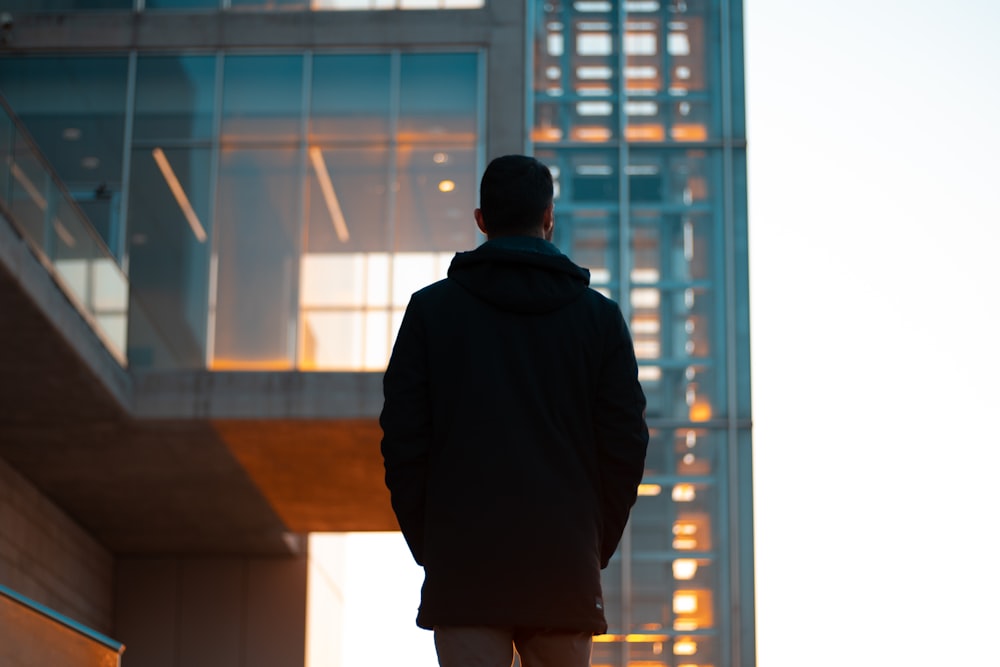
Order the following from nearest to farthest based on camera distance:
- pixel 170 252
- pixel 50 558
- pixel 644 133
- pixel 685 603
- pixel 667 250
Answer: pixel 170 252
pixel 685 603
pixel 50 558
pixel 667 250
pixel 644 133

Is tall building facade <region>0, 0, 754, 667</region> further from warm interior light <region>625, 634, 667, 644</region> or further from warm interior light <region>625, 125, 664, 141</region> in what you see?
warm interior light <region>625, 125, 664, 141</region>

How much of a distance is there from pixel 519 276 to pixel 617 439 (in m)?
0.40

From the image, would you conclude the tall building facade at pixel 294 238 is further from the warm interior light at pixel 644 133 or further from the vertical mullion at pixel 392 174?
the warm interior light at pixel 644 133

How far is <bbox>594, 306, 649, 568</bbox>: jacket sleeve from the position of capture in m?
3.51

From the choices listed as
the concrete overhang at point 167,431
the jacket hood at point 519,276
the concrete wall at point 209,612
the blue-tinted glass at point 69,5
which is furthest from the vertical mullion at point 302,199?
the jacket hood at point 519,276

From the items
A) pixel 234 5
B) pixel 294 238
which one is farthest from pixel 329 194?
pixel 234 5

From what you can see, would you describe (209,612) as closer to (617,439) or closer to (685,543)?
(685,543)

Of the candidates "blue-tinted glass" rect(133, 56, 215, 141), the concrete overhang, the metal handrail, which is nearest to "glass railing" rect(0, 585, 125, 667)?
the metal handrail

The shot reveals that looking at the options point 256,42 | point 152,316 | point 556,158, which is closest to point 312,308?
point 152,316

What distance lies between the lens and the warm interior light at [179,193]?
713 inches

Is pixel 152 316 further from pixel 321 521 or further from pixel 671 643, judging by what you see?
pixel 671 643

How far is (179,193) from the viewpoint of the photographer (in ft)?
60.0

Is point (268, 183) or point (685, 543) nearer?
point (268, 183)

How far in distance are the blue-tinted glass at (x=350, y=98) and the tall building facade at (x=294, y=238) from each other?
2 cm
